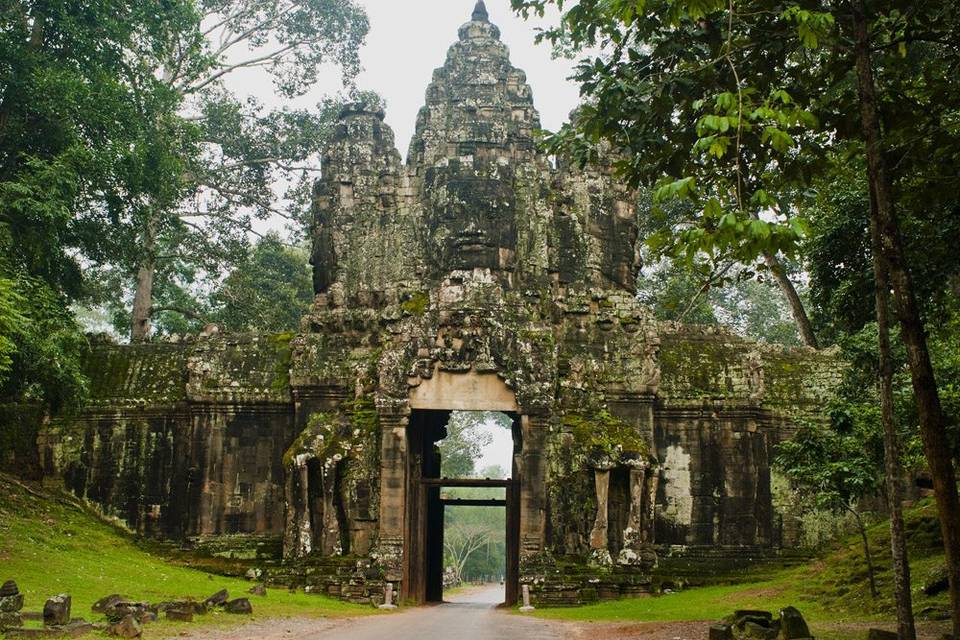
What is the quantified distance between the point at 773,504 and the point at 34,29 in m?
17.5

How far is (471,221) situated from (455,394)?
375 centimetres

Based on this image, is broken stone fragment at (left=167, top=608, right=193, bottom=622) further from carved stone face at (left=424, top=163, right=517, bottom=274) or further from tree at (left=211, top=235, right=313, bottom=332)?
tree at (left=211, top=235, right=313, bottom=332)

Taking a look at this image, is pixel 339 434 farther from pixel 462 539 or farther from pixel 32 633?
pixel 462 539

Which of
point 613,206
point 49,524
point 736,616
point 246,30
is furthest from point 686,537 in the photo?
point 246,30

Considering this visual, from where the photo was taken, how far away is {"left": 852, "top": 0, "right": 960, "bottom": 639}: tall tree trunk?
8.27 m

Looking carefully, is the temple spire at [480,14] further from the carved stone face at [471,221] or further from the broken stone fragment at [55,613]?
the broken stone fragment at [55,613]

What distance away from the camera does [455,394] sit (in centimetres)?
1778

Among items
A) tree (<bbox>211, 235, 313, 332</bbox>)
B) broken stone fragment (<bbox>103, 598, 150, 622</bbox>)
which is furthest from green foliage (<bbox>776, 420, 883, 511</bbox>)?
tree (<bbox>211, 235, 313, 332</bbox>)

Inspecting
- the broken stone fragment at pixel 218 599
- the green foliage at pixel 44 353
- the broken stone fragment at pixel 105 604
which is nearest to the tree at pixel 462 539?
the green foliage at pixel 44 353

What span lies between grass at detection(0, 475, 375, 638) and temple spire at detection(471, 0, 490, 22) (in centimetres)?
1264

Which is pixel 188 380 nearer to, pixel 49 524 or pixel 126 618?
pixel 49 524

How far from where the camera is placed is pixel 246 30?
32375 mm

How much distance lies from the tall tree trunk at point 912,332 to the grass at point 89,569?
7651 mm

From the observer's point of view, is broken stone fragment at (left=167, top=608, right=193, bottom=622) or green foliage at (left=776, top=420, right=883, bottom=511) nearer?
broken stone fragment at (left=167, top=608, right=193, bottom=622)
